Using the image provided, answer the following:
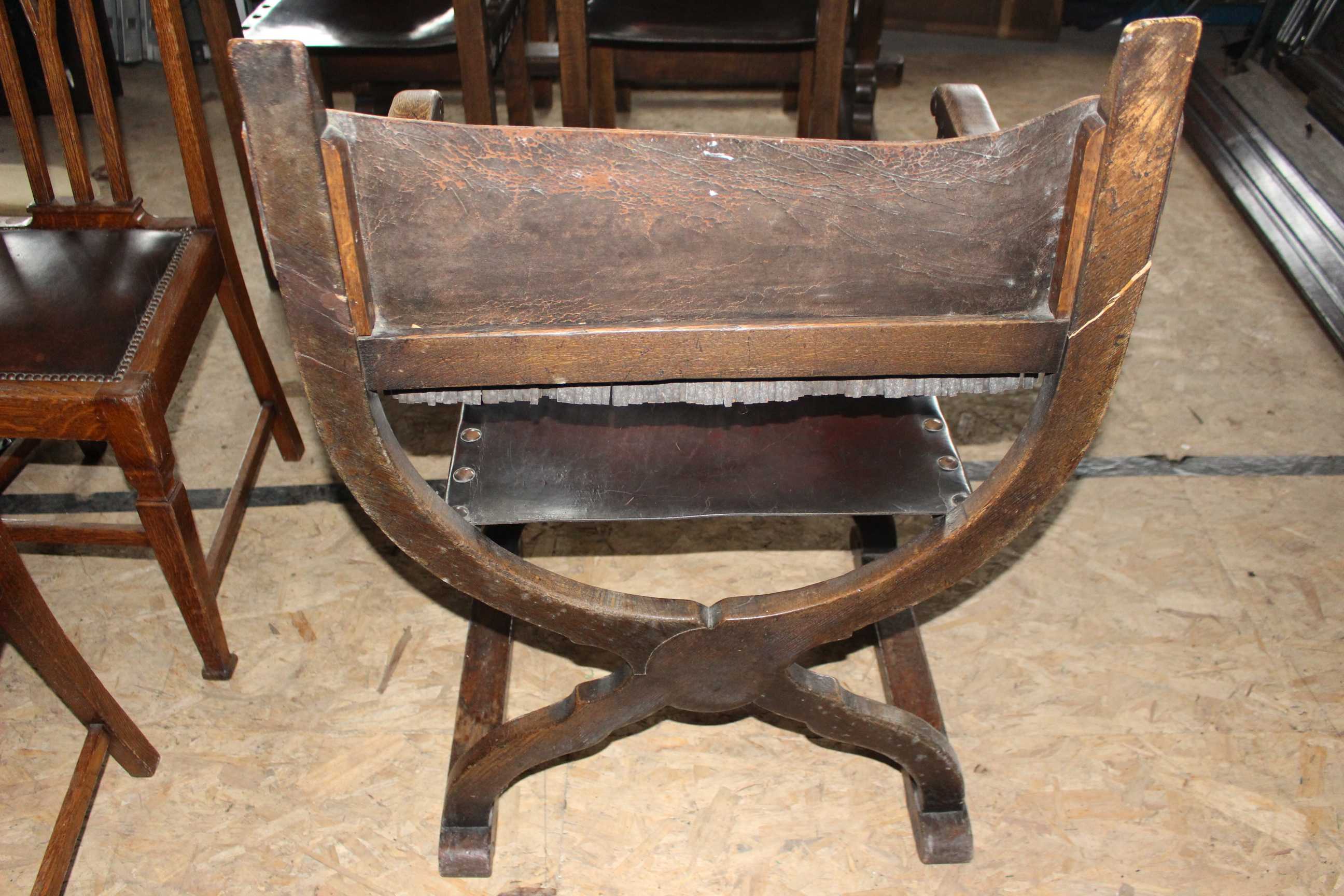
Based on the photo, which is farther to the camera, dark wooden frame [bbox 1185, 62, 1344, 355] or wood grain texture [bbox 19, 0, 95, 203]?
dark wooden frame [bbox 1185, 62, 1344, 355]

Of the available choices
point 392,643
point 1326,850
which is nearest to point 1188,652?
point 1326,850

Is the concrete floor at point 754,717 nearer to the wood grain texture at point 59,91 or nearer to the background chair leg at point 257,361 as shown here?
the background chair leg at point 257,361

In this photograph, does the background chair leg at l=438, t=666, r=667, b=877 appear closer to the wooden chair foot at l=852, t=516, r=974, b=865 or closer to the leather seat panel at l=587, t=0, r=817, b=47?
the wooden chair foot at l=852, t=516, r=974, b=865

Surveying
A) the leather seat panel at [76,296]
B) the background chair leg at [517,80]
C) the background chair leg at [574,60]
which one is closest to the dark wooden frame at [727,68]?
the background chair leg at [574,60]

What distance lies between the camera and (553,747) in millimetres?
1396

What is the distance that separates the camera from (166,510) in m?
1.54

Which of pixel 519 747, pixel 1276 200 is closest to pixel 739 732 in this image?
pixel 519 747

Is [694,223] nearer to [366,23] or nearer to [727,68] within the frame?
[366,23]

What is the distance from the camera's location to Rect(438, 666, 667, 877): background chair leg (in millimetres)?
1311

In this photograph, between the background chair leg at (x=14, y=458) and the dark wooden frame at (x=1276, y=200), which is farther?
the dark wooden frame at (x=1276, y=200)

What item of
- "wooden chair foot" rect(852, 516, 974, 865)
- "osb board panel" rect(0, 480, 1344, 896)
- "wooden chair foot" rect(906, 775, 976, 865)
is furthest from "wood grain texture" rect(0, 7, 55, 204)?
"wooden chair foot" rect(906, 775, 976, 865)

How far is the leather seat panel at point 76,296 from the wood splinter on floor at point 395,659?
1.90 feet

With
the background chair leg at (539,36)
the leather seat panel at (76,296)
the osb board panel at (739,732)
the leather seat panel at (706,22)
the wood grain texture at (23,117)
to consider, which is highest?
the wood grain texture at (23,117)

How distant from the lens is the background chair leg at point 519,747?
4.30 feet
